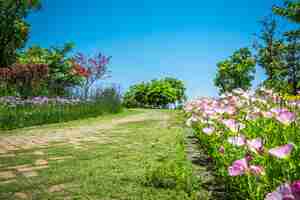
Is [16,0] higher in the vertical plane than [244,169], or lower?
higher

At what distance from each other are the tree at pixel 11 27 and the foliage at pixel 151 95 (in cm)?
1081

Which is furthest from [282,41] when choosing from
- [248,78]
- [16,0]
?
[16,0]

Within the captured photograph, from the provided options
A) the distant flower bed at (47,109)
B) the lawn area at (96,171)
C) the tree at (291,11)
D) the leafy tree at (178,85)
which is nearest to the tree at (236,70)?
the leafy tree at (178,85)

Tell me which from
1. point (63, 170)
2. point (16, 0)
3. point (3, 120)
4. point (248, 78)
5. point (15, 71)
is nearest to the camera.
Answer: point (63, 170)

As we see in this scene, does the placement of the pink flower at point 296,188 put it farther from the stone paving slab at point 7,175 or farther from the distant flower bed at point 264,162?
the stone paving slab at point 7,175

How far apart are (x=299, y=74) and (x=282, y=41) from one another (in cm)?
312

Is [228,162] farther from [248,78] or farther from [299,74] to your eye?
[248,78]

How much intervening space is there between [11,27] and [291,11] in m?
16.8

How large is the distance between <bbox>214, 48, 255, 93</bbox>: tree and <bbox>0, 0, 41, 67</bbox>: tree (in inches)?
840

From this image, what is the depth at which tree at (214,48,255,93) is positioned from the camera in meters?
32.2

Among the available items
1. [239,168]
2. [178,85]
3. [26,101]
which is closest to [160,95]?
[178,85]

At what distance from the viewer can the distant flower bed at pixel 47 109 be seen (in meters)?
8.15

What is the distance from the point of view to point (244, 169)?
1.30 m

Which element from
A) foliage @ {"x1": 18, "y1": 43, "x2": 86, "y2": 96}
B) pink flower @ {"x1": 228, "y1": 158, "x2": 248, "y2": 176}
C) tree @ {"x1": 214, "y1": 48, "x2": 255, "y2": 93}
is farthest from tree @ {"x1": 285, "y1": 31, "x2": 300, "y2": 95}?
pink flower @ {"x1": 228, "y1": 158, "x2": 248, "y2": 176}
